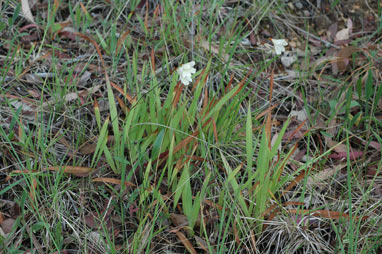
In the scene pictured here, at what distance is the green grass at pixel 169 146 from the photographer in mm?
1744

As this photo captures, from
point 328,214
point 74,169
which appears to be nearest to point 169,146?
point 74,169

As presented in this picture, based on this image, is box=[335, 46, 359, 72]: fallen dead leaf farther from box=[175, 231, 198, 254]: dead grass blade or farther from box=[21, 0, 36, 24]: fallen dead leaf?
box=[21, 0, 36, 24]: fallen dead leaf

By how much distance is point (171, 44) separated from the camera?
2.46 metres

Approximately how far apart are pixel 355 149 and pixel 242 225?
0.77m

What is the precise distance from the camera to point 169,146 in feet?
6.43

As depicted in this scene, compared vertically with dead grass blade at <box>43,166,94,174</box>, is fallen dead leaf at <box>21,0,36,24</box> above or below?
above

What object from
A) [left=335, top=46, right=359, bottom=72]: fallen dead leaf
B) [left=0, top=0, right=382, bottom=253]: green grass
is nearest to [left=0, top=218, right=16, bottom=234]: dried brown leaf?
[left=0, top=0, right=382, bottom=253]: green grass

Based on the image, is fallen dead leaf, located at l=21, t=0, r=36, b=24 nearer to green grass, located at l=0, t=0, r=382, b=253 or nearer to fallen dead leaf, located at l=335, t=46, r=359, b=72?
green grass, located at l=0, t=0, r=382, b=253

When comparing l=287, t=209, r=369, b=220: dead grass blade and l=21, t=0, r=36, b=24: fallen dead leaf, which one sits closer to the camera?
l=287, t=209, r=369, b=220: dead grass blade

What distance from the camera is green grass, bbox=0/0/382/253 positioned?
1.74m

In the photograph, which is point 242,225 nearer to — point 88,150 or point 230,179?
point 230,179

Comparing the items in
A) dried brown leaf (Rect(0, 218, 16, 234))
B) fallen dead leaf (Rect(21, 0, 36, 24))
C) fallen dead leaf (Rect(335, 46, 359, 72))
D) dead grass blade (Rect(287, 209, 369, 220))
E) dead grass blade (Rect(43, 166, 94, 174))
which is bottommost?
dried brown leaf (Rect(0, 218, 16, 234))

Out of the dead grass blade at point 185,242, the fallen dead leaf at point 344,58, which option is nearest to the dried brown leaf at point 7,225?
the dead grass blade at point 185,242

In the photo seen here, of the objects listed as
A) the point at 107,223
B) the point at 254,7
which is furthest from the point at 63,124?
the point at 254,7
